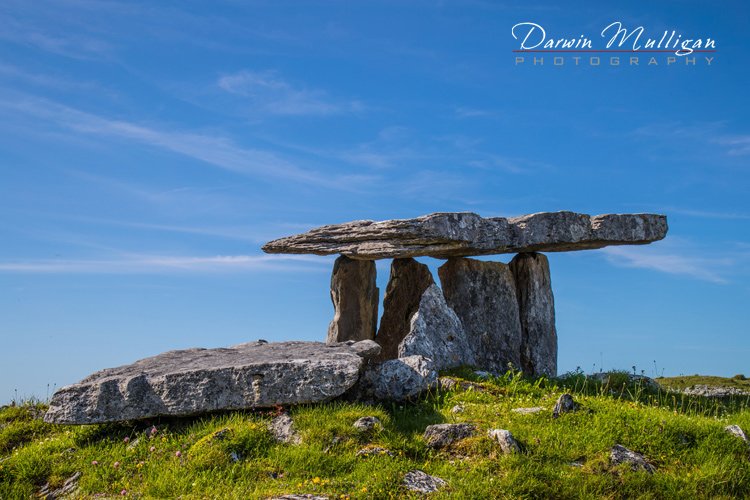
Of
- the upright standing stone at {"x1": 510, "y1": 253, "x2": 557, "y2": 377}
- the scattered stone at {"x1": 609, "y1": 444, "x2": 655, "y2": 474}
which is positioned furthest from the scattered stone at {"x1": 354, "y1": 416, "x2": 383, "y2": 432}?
the upright standing stone at {"x1": 510, "y1": 253, "x2": 557, "y2": 377}

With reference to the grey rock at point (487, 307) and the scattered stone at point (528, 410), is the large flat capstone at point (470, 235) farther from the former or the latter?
the scattered stone at point (528, 410)

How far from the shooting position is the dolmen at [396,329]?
11.9 m

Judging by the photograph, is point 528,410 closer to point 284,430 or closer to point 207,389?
point 284,430

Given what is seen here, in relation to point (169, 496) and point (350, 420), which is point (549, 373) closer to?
point (350, 420)

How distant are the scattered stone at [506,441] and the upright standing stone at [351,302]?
919 centimetres

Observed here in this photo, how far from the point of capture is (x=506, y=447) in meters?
10.0

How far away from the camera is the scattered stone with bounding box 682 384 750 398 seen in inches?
754

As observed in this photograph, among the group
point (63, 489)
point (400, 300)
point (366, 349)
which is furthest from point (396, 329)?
point (63, 489)

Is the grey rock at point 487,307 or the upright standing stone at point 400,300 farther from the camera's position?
the upright standing stone at point 400,300

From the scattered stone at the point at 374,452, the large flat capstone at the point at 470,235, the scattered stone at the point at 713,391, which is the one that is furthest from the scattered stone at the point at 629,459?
the scattered stone at the point at 713,391

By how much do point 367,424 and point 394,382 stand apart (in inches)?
77.6

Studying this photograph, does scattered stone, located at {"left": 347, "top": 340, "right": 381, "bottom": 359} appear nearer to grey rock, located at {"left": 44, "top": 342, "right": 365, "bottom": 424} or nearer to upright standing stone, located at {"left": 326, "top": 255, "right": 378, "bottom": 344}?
grey rock, located at {"left": 44, "top": 342, "right": 365, "bottom": 424}

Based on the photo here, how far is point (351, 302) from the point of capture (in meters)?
19.5

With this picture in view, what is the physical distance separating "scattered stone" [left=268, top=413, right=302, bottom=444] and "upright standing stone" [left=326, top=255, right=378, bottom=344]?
26.0ft
